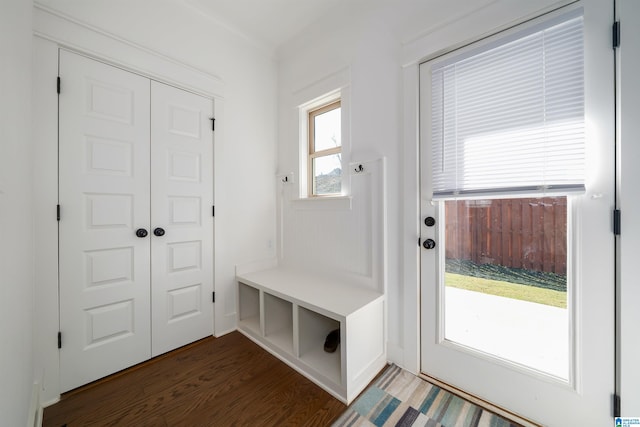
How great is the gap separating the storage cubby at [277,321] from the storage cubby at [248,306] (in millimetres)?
254

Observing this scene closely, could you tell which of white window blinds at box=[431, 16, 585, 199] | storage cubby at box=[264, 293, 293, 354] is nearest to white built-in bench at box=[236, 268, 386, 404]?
storage cubby at box=[264, 293, 293, 354]

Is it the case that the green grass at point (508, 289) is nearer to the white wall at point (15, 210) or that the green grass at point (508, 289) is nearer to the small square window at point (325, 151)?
the small square window at point (325, 151)

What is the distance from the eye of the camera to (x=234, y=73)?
7.48 ft

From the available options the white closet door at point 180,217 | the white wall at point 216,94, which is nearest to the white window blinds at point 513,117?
the white wall at point 216,94

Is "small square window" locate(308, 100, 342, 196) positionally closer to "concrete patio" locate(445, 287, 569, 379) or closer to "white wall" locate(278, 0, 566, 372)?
"white wall" locate(278, 0, 566, 372)

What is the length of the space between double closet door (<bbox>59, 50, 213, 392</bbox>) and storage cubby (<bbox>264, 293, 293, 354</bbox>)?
57 centimetres

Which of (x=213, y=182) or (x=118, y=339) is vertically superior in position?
(x=213, y=182)

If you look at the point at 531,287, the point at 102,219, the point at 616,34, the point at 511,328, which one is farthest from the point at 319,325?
the point at 616,34

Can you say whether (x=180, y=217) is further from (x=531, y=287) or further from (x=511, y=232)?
(x=531, y=287)

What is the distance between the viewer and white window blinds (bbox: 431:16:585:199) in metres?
1.14

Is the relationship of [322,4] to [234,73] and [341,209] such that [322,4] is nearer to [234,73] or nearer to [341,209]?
[234,73]

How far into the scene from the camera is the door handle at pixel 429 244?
156 centimetres

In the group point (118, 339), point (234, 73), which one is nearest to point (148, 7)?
point (234, 73)

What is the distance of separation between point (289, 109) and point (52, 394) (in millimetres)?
2846
